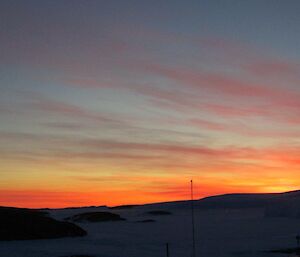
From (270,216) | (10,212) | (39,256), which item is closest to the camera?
(39,256)

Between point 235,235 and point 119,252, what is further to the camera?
point 235,235

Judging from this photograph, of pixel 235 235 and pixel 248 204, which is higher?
pixel 248 204

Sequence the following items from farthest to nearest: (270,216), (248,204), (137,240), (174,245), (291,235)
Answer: (248,204) → (270,216) → (291,235) → (137,240) → (174,245)

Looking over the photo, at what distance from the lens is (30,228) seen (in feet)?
104

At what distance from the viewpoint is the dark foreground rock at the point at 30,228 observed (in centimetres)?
3075

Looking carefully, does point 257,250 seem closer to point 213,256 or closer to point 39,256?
point 213,256

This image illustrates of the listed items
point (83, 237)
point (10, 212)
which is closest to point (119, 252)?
point (83, 237)

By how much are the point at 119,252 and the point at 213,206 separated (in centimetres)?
8766

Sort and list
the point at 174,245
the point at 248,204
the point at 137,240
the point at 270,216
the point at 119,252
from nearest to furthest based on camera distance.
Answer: the point at 119,252 < the point at 174,245 < the point at 137,240 < the point at 270,216 < the point at 248,204

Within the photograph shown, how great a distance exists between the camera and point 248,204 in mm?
106812

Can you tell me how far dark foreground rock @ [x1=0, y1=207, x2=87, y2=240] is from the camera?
30750mm

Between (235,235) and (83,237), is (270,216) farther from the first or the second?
(83,237)

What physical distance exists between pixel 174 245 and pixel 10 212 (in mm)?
12864

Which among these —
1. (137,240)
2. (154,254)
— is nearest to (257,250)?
(154,254)
